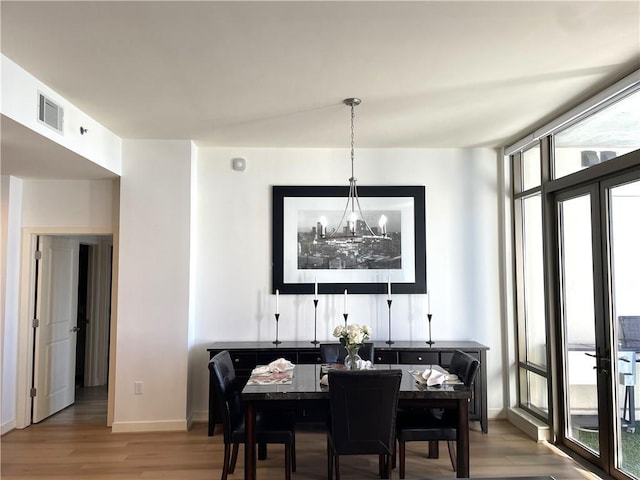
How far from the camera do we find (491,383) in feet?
15.4

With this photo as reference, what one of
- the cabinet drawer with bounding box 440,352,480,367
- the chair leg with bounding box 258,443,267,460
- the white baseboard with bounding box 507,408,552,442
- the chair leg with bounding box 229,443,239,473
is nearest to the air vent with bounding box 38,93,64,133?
the chair leg with bounding box 229,443,239,473

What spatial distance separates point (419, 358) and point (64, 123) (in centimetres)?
362

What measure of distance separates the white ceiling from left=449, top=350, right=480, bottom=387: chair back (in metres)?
1.96

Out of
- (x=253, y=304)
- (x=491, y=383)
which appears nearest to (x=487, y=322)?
(x=491, y=383)

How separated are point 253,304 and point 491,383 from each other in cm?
262

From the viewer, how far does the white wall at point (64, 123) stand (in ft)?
8.87

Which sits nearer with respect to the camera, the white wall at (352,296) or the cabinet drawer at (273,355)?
the cabinet drawer at (273,355)

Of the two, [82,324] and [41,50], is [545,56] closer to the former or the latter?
[41,50]

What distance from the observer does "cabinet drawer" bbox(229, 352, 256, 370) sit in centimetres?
424

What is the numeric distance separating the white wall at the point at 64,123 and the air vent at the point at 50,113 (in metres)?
0.03

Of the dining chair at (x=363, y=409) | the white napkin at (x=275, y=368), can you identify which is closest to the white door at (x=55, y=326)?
the white napkin at (x=275, y=368)

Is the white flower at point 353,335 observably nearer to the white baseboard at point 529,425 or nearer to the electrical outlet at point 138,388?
the white baseboard at point 529,425

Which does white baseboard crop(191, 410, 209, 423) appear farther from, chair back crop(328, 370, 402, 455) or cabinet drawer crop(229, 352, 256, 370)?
chair back crop(328, 370, 402, 455)

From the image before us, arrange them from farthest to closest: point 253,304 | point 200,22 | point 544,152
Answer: point 253,304 → point 544,152 → point 200,22
